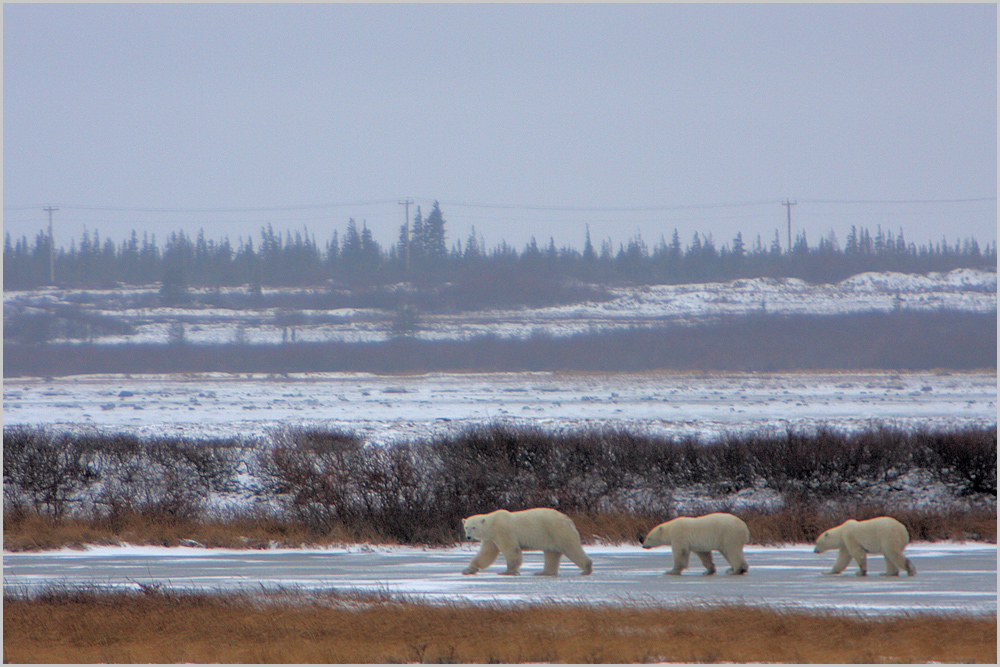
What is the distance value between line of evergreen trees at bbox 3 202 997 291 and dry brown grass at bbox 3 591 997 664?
10553 cm

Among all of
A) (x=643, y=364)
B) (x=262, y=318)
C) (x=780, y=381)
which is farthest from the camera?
(x=262, y=318)

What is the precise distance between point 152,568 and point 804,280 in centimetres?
11025

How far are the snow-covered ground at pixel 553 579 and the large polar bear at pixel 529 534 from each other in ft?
0.96

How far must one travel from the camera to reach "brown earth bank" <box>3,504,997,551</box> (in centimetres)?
1795

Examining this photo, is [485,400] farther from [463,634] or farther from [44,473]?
[463,634]

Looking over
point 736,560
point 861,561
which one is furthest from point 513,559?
point 861,561

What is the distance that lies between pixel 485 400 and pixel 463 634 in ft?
172

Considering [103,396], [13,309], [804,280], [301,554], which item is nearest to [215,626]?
[301,554]

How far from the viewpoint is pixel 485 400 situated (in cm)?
6188

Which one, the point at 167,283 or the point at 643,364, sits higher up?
the point at 167,283

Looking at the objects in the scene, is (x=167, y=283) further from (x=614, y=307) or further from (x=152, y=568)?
(x=152, y=568)

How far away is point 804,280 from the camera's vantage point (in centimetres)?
11719

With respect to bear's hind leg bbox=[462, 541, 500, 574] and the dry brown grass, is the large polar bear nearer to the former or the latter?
bear's hind leg bbox=[462, 541, 500, 574]

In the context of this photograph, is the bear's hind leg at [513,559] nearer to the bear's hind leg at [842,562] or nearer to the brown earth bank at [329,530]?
the bear's hind leg at [842,562]
